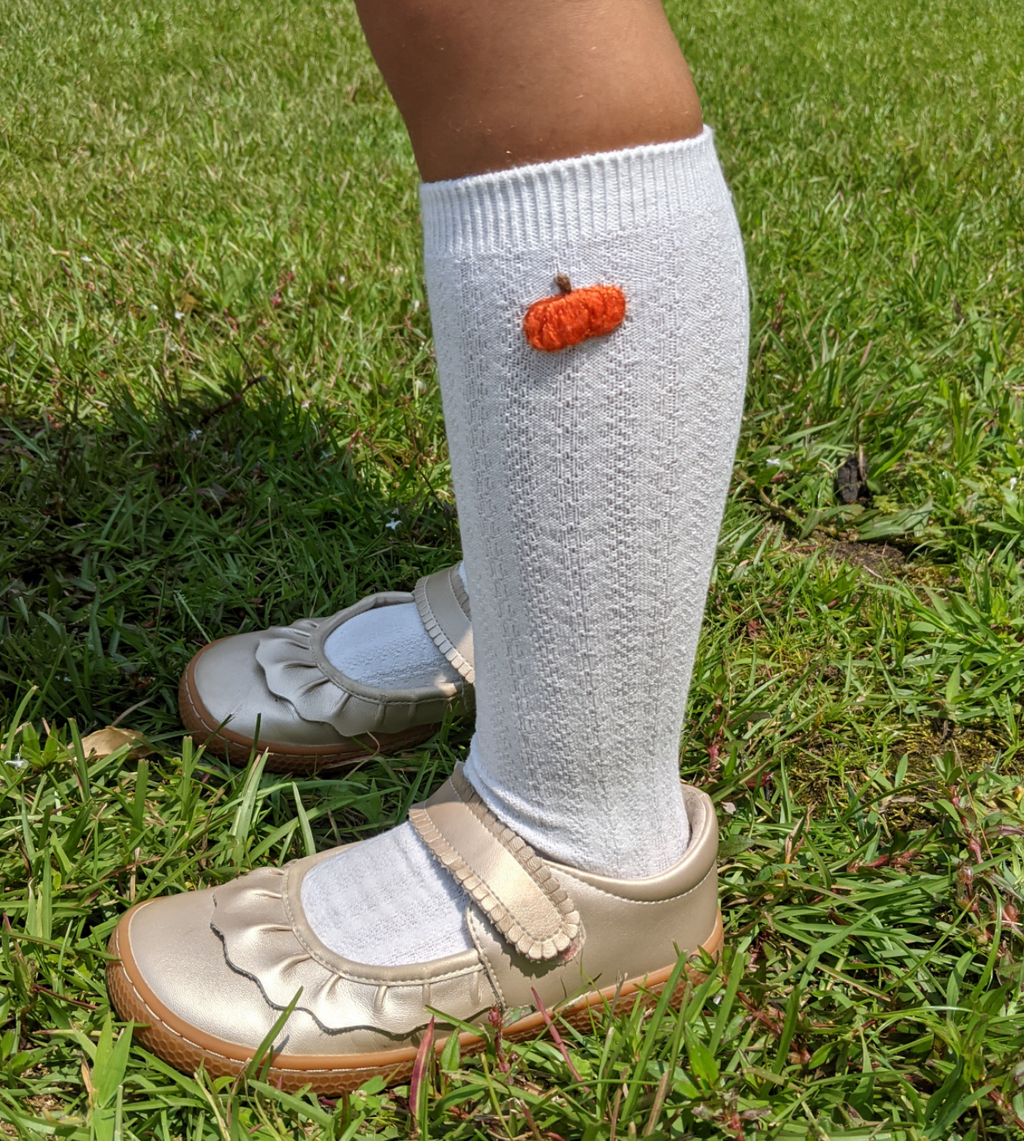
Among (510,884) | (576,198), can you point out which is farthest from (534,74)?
(510,884)

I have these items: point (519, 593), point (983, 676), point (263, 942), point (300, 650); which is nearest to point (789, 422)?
point (983, 676)

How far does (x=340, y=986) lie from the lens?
3.29ft

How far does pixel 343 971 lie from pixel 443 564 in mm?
827

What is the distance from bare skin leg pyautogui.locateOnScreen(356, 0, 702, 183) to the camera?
75 centimetres

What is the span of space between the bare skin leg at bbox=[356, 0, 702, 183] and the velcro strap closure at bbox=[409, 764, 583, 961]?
24.6 inches

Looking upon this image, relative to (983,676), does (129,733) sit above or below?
above

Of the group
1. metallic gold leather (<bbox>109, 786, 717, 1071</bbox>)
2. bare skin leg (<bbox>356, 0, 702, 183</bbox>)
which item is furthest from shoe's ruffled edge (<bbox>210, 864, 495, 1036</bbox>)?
bare skin leg (<bbox>356, 0, 702, 183</bbox>)

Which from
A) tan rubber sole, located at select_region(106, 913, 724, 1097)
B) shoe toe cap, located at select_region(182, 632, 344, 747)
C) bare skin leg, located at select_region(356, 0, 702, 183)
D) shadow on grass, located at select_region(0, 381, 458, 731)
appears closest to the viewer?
bare skin leg, located at select_region(356, 0, 702, 183)

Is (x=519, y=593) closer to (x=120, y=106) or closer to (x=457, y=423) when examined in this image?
(x=457, y=423)

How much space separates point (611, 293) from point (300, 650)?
797mm

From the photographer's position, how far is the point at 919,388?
205 cm

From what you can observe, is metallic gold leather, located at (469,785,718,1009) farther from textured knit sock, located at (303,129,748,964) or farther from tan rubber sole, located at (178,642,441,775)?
tan rubber sole, located at (178,642,441,775)

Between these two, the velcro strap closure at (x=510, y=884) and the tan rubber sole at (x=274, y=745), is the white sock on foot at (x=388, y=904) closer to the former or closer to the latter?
the velcro strap closure at (x=510, y=884)

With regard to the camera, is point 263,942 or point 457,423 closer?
point 457,423
